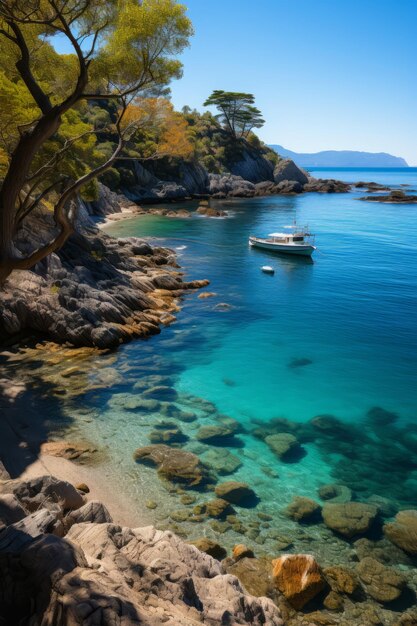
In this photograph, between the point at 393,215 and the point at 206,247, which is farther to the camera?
the point at 393,215

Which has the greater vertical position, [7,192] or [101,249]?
[7,192]

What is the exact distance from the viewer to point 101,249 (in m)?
34.6

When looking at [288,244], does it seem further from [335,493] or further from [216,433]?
[335,493]

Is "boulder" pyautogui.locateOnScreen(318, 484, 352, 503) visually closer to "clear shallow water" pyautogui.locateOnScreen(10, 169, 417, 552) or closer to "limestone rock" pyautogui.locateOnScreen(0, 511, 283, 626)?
"clear shallow water" pyautogui.locateOnScreen(10, 169, 417, 552)

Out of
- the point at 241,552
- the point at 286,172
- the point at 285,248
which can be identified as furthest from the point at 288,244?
the point at 286,172

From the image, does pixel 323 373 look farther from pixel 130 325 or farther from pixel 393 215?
pixel 393 215

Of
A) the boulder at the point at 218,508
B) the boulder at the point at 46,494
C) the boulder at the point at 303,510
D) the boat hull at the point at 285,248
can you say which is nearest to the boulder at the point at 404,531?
the boulder at the point at 303,510

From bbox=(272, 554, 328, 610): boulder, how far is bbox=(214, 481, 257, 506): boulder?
9.51 ft

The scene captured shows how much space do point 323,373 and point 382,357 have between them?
4916 millimetres

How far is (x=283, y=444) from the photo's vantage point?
683 inches

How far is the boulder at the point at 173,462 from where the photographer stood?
15.0m

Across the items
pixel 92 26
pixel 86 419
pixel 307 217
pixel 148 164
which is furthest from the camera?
pixel 148 164

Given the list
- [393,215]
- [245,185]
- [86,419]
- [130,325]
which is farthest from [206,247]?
[245,185]

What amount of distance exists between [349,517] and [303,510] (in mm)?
1428
